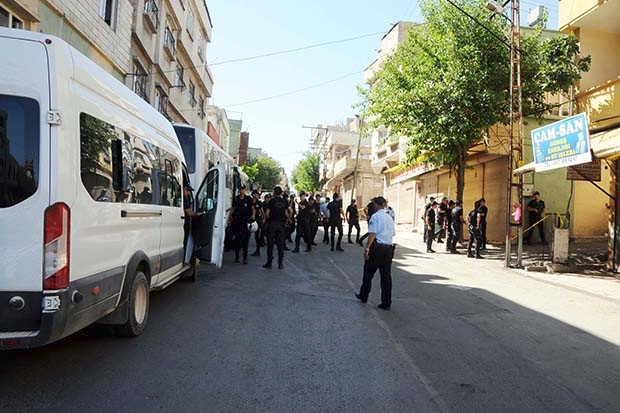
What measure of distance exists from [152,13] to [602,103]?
1571 centimetres

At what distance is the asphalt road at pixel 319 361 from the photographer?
3943 millimetres

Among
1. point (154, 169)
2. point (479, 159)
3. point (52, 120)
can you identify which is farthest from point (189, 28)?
point (52, 120)

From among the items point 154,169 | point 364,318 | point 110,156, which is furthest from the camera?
point 364,318

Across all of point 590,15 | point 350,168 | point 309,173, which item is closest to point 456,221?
point 590,15

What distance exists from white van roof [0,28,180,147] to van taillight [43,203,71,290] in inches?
41.4

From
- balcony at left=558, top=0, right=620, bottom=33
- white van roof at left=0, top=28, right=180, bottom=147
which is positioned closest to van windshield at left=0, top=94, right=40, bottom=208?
white van roof at left=0, top=28, right=180, bottom=147

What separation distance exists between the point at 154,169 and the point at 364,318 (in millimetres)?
3378

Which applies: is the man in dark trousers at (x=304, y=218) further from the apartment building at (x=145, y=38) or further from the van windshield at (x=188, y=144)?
the apartment building at (x=145, y=38)

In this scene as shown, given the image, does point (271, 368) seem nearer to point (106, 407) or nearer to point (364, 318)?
point (106, 407)

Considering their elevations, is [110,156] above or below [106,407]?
above

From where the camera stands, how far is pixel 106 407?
12.0 ft

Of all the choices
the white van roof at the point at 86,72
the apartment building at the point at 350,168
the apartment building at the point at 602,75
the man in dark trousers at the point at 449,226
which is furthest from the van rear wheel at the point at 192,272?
the apartment building at the point at 350,168

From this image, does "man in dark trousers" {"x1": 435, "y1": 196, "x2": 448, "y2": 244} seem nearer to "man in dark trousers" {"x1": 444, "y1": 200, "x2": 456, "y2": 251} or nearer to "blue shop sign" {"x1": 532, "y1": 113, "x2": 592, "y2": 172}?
"man in dark trousers" {"x1": 444, "y1": 200, "x2": 456, "y2": 251}

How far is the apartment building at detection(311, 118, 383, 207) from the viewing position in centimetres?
4250
